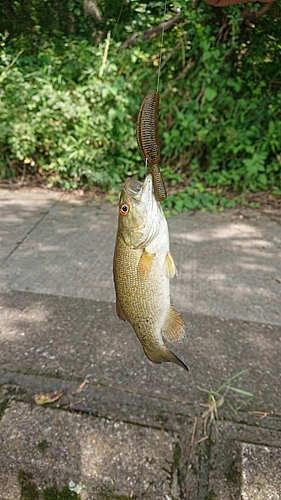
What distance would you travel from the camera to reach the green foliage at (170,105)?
4.86m

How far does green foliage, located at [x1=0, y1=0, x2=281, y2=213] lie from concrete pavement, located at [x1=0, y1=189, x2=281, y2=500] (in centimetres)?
150

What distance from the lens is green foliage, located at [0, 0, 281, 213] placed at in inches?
191

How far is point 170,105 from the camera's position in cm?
502

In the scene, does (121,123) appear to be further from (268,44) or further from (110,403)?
(110,403)

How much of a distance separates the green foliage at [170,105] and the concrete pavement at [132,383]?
4.93 ft

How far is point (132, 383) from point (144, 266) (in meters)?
1.30

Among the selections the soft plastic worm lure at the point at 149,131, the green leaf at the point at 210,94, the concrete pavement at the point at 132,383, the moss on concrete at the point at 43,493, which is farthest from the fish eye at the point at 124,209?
the green leaf at the point at 210,94

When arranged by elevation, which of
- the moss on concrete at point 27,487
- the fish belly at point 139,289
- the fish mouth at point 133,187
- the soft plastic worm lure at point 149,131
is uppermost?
the soft plastic worm lure at point 149,131

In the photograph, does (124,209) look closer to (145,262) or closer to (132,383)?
(145,262)

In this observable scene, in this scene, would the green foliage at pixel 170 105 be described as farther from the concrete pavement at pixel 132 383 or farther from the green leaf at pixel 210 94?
the concrete pavement at pixel 132 383

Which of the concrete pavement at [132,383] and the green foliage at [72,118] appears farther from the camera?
the green foliage at [72,118]

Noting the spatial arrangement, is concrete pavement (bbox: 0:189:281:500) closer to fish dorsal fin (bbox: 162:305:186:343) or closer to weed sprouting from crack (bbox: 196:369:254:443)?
weed sprouting from crack (bbox: 196:369:254:443)

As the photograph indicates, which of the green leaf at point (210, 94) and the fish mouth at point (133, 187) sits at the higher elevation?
the green leaf at point (210, 94)

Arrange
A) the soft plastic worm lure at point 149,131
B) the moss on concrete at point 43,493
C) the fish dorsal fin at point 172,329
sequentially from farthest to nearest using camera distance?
the moss on concrete at point 43,493, the fish dorsal fin at point 172,329, the soft plastic worm lure at point 149,131
